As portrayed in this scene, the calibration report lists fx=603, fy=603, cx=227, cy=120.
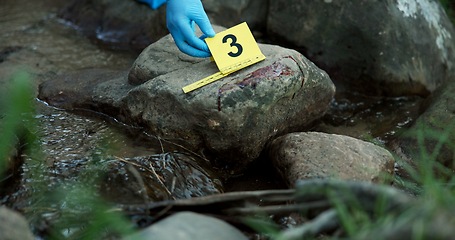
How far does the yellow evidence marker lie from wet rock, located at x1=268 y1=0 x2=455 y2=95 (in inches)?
42.7

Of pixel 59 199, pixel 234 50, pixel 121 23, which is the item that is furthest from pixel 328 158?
pixel 121 23

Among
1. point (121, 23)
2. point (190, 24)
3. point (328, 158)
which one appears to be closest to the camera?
point (328, 158)

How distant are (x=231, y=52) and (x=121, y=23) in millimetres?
1643

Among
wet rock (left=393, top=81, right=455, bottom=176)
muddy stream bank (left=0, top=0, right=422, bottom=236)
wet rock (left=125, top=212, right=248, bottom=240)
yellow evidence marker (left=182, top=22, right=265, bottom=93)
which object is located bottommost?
muddy stream bank (left=0, top=0, right=422, bottom=236)

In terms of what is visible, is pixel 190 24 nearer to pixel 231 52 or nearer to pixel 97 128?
pixel 231 52

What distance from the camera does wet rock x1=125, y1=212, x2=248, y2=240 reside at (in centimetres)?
162

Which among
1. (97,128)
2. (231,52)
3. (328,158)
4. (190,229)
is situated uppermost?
(231,52)

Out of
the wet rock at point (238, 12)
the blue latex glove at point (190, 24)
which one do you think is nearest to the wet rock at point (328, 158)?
the blue latex glove at point (190, 24)

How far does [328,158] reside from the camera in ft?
7.97

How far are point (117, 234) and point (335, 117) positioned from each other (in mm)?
1781

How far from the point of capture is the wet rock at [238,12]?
3.86 m

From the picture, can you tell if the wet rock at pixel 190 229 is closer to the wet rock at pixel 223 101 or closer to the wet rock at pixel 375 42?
the wet rock at pixel 223 101

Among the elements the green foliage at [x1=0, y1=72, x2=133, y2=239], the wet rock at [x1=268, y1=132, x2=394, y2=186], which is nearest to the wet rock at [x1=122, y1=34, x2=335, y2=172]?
the wet rock at [x1=268, y1=132, x2=394, y2=186]

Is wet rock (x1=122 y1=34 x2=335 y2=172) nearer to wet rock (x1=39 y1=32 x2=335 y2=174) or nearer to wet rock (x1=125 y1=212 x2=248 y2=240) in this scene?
wet rock (x1=39 y1=32 x2=335 y2=174)
